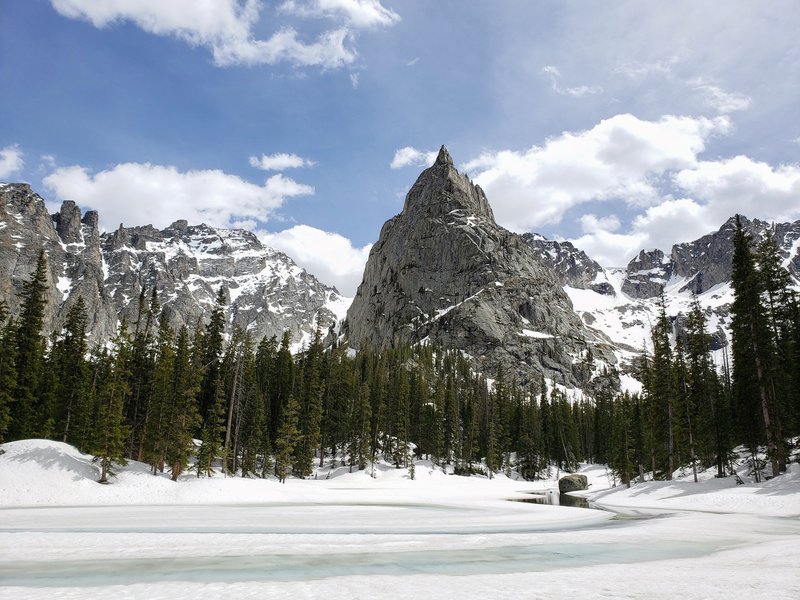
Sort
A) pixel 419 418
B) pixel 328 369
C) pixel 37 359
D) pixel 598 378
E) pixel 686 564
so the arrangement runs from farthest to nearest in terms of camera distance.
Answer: pixel 598 378
pixel 419 418
pixel 328 369
pixel 37 359
pixel 686 564

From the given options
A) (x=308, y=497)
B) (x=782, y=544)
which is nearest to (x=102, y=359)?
(x=308, y=497)

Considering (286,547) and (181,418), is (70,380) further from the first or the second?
(286,547)

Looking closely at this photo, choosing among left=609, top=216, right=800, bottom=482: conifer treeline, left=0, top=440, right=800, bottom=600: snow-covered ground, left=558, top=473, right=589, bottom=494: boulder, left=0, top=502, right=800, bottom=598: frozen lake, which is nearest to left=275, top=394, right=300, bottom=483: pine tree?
left=0, top=440, right=800, bottom=600: snow-covered ground

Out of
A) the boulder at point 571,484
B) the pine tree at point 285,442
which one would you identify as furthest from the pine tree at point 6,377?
the boulder at point 571,484

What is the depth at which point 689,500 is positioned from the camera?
33219 millimetres

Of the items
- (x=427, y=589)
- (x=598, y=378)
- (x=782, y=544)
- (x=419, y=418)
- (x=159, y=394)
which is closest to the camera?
(x=427, y=589)

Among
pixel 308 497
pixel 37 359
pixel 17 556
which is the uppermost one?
pixel 37 359

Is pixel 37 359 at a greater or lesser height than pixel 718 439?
greater

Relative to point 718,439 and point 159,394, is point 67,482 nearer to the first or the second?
point 159,394

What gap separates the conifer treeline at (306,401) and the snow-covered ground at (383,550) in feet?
22.0

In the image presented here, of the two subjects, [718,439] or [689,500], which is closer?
[689,500]

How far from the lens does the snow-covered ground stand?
8.95 meters

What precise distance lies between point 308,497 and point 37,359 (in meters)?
30.6

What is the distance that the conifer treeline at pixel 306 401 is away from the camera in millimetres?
36125
